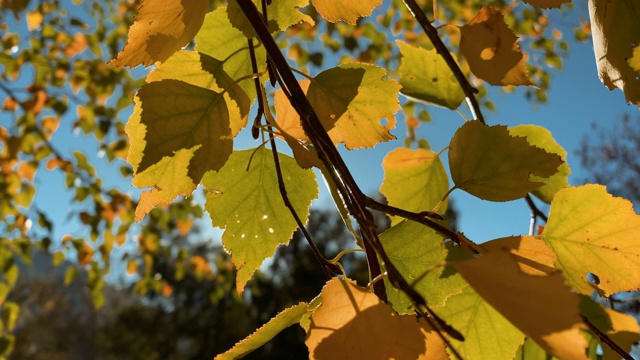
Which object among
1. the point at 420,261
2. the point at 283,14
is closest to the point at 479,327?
the point at 420,261

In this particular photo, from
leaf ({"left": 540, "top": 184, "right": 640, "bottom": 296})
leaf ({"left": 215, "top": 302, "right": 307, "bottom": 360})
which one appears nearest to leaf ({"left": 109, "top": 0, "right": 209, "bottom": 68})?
leaf ({"left": 215, "top": 302, "right": 307, "bottom": 360})

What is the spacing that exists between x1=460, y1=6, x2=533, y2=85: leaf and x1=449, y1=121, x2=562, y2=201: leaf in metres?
0.09

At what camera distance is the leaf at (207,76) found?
365mm

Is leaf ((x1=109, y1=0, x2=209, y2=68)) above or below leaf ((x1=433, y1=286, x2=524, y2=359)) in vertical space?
above

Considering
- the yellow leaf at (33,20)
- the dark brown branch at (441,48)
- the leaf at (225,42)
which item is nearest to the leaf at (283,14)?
the leaf at (225,42)

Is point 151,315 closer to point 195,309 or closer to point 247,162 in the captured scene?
point 195,309

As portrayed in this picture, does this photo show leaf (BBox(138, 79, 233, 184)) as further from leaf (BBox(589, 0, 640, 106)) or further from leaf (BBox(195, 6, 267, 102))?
leaf (BBox(589, 0, 640, 106))

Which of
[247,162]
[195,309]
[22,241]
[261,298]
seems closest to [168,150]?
[247,162]

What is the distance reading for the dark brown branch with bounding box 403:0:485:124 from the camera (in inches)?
19.7

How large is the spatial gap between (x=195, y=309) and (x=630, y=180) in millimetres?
8650

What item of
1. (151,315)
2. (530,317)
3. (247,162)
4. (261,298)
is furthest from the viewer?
(151,315)

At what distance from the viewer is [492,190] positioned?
0.36 metres

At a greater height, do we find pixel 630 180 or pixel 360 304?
pixel 630 180

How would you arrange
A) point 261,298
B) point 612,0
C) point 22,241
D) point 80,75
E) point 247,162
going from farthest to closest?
point 261,298, point 80,75, point 22,241, point 247,162, point 612,0
